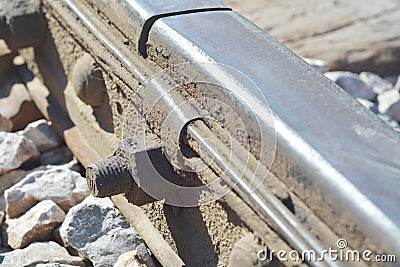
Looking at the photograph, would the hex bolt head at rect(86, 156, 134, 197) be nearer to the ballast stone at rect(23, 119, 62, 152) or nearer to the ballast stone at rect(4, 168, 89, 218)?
the ballast stone at rect(4, 168, 89, 218)

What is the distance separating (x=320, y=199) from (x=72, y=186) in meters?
1.22

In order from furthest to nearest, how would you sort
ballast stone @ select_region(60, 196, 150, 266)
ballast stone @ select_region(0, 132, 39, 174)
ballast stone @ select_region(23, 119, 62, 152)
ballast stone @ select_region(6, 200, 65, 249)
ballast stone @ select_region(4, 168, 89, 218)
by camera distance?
ballast stone @ select_region(23, 119, 62, 152) → ballast stone @ select_region(0, 132, 39, 174) → ballast stone @ select_region(4, 168, 89, 218) → ballast stone @ select_region(6, 200, 65, 249) → ballast stone @ select_region(60, 196, 150, 266)

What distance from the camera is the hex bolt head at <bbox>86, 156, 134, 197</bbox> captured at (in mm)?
2154

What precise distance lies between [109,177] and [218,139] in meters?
0.35

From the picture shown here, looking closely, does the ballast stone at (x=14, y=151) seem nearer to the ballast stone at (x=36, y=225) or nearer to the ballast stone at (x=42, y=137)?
the ballast stone at (x=42, y=137)

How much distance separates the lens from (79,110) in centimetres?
Result: 294

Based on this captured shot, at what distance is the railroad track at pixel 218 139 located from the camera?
169cm

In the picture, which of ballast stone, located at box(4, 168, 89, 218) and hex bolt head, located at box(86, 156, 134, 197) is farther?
ballast stone, located at box(4, 168, 89, 218)

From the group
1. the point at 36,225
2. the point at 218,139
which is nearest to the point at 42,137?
the point at 36,225

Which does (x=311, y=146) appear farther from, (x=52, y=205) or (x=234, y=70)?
(x=52, y=205)

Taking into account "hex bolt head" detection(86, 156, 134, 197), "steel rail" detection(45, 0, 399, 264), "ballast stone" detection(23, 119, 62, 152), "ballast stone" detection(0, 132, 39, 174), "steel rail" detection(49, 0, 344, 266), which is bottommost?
"ballast stone" detection(23, 119, 62, 152)

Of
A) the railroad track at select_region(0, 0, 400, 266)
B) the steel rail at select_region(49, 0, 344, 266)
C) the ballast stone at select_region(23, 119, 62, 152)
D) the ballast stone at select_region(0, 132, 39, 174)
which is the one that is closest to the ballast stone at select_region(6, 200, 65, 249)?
the railroad track at select_region(0, 0, 400, 266)

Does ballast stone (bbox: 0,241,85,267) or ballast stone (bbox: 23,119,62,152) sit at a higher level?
ballast stone (bbox: 0,241,85,267)

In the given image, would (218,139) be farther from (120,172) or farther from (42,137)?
(42,137)
